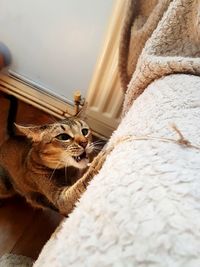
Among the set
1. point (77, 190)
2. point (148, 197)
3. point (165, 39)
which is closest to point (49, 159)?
point (77, 190)

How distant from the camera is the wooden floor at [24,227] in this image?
910 millimetres

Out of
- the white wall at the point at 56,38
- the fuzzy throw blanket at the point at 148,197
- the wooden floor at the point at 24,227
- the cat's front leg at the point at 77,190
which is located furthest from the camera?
the white wall at the point at 56,38

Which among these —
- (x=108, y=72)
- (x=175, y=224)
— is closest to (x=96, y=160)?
(x=175, y=224)

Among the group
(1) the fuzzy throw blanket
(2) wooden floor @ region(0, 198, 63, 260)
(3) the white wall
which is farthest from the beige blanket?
(2) wooden floor @ region(0, 198, 63, 260)

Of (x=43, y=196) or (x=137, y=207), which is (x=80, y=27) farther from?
(x=137, y=207)

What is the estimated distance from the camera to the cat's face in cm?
76

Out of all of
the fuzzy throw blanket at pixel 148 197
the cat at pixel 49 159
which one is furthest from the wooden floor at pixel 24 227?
the fuzzy throw blanket at pixel 148 197

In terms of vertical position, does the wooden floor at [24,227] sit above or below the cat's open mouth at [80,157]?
below

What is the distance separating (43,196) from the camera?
2.85ft

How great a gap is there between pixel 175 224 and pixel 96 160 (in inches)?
10.0

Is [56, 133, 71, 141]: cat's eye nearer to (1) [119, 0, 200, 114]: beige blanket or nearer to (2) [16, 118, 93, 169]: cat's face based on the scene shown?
(2) [16, 118, 93, 169]: cat's face

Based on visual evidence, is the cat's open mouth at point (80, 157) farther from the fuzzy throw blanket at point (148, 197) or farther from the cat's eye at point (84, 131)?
the fuzzy throw blanket at point (148, 197)

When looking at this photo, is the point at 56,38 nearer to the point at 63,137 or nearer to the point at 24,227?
the point at 63,137

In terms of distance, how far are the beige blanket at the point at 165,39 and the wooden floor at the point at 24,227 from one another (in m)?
0.51
